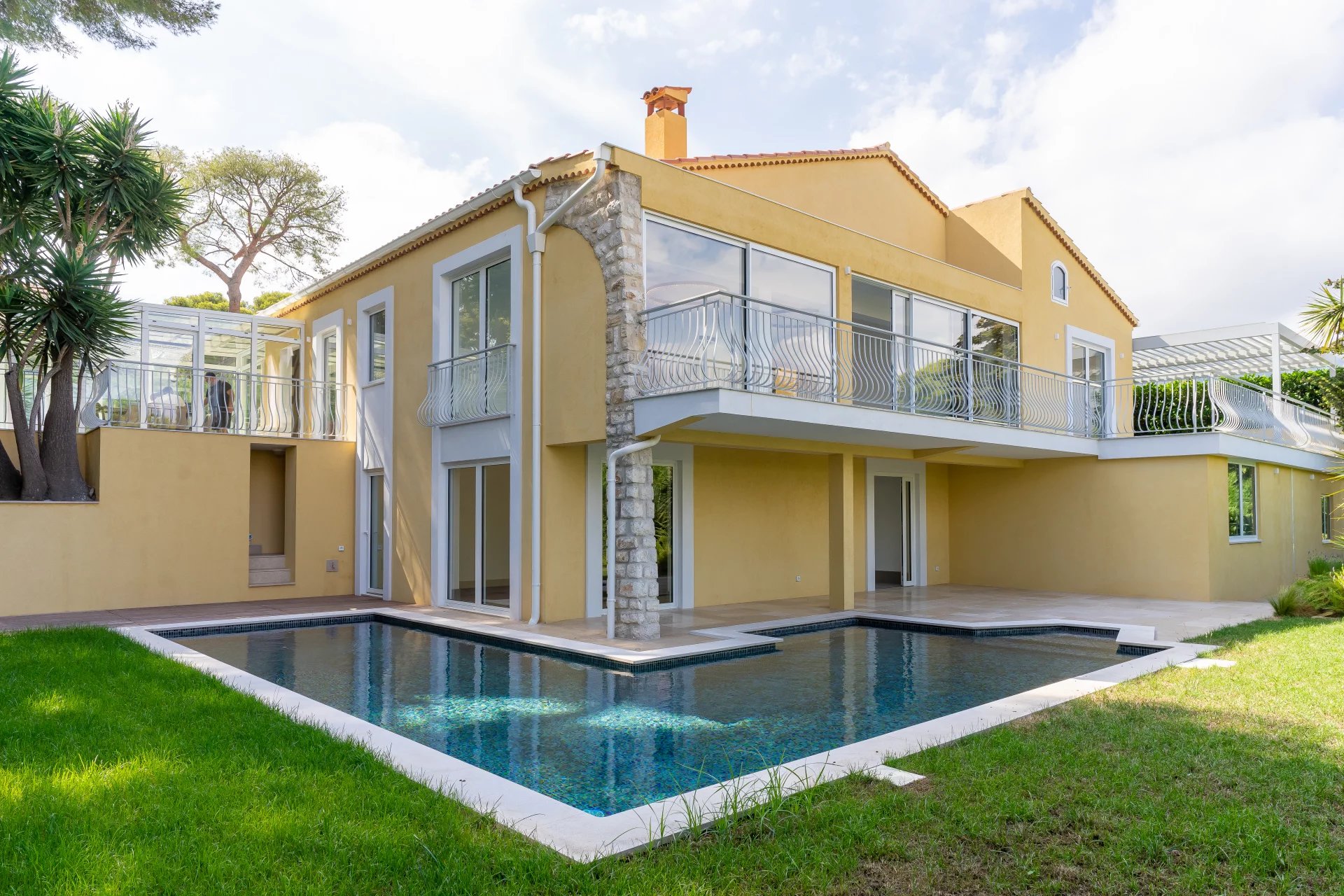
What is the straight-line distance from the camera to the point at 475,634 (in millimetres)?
10258

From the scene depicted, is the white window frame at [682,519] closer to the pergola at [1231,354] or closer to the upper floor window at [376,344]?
the upper floor window at [376,344]

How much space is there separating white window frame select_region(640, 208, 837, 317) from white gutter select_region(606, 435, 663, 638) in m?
2.02

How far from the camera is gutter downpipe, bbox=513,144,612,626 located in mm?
10844

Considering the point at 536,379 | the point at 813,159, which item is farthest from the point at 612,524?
the point at 813,159

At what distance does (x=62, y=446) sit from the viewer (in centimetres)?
1241

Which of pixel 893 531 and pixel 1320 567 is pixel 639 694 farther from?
pixel 1320 567

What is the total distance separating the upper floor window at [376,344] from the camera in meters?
14.9

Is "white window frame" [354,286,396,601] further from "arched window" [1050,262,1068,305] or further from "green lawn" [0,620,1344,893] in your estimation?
"arched window" [1050,262,1068,305]

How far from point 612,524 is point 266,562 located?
8258 mm

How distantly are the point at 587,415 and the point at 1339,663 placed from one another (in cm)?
777

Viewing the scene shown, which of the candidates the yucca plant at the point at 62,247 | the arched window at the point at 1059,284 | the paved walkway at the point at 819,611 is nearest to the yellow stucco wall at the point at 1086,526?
the paved walkway at the point at 819,611

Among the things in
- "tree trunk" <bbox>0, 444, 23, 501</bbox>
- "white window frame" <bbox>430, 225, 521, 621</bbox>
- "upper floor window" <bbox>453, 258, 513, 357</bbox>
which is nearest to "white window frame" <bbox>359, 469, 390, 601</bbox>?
"white window frame" <bbox>430, 225, 521, 621</bbox>

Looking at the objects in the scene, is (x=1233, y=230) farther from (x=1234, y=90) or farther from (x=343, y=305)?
(x=343, y=305)

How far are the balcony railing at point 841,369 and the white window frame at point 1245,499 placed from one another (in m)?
2.32
